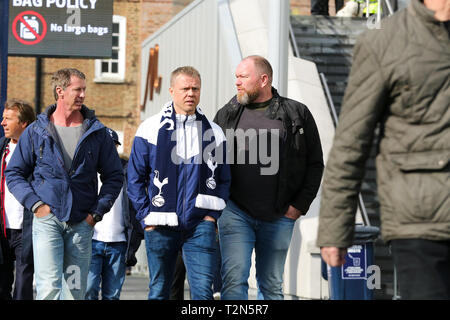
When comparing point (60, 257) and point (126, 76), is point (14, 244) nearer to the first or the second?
point (60, 257)

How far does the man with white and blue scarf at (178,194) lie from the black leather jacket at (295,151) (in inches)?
15.3

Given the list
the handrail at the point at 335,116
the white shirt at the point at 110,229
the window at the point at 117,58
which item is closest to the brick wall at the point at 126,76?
the window at the point at 117,58

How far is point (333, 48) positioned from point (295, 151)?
9.52m

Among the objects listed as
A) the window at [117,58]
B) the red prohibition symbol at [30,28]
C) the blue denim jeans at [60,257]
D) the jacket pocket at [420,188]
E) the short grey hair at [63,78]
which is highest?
the window at [117,58]

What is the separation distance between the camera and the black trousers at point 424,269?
3.52m

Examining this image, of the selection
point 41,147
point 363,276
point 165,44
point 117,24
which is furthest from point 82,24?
point 117,24

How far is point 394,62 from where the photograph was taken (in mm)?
3725

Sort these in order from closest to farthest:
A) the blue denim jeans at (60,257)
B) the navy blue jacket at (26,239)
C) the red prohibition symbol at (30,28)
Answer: the blue denim jeans at (60,257)
the navy blue jacket at (26,239)
the red prohibition symbol at (30,28)

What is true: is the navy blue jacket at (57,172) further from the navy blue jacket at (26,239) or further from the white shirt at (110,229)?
the white shirt at (110,229)

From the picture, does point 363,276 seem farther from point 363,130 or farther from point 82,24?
point 363,130

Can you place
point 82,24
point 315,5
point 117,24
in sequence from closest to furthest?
1. point 82,24
2. point 315,5
3. point 117,24

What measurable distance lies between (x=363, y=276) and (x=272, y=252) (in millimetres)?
3379

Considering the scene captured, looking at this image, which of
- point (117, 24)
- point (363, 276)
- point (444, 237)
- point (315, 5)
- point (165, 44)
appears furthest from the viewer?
point (117, 24)

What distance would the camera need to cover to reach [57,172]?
23.0 ft
